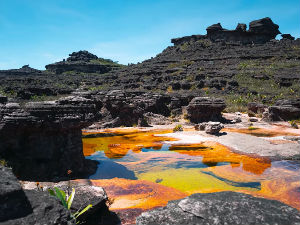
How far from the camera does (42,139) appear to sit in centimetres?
756

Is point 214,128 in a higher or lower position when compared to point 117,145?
higher

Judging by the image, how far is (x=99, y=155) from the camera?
11305 millimetres

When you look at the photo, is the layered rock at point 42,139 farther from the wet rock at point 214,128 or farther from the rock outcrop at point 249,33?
the rock outcrop at point 249,33

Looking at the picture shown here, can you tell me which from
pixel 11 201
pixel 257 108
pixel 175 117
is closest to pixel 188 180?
pixel 11 201

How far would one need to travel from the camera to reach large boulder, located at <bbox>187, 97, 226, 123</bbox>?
22.2 m

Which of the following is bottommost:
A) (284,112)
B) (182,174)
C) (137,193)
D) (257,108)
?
(182,174)

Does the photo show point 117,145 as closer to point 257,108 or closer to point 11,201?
point 11,201

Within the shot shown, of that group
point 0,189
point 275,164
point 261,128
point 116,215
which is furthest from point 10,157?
point 261,128

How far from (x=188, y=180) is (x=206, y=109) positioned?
1564cm

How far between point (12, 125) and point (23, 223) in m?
5.43

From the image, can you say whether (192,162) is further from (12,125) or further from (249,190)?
(12,125)

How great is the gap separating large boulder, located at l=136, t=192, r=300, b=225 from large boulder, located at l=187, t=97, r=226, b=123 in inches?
769

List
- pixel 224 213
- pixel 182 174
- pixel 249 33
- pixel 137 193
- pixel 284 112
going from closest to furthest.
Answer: pixel 224 213 → pixel 137 193 → pixel 182 174 → pixel 284 112 → pixel 249 33

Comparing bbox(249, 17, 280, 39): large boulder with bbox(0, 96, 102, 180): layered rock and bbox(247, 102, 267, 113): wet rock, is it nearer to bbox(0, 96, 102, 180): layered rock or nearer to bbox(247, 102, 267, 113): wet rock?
bbox(247, 102, 267, 113): wet rock
